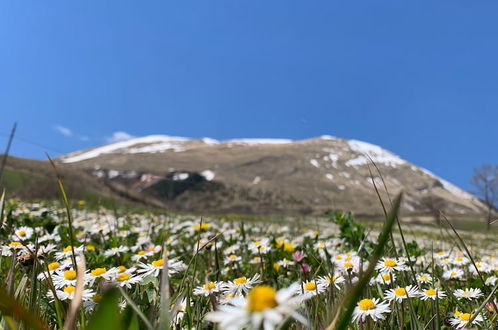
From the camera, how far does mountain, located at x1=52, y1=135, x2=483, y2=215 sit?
2842 inches

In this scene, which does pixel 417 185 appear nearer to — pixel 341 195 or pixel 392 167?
pixel 392 167

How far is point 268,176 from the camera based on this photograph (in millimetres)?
97625

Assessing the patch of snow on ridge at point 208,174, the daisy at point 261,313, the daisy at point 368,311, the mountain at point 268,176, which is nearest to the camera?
the daisy at point 261,313

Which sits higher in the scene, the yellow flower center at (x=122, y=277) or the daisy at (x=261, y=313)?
the daisy at (x=261, y=313)

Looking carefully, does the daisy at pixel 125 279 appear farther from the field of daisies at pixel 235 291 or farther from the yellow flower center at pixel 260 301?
the yellow flower center at pixel 260 301

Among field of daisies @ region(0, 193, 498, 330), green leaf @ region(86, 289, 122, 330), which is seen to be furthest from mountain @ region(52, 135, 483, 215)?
green leaf @ region(86, 289, 122, 330)

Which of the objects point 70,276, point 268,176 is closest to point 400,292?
point 70,276

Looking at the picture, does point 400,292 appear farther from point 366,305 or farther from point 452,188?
point 452,188

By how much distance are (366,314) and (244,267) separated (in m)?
2.01

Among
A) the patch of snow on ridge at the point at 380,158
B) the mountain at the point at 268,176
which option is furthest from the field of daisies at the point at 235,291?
the patch of snow on ridge at the point at 380,158

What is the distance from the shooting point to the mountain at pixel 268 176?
72.2 metres

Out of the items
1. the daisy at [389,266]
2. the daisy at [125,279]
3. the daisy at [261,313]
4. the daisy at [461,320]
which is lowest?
the daisy at [461,320]

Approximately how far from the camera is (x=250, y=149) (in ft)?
408

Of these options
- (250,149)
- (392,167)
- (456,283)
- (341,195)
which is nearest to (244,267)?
(456,283)
